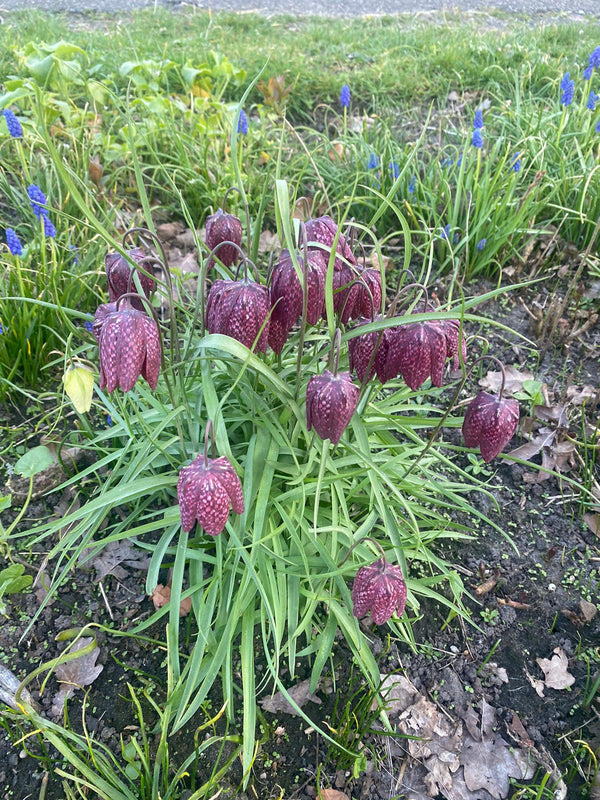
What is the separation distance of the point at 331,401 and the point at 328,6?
5.87 m

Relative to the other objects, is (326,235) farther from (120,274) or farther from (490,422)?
(490,422)

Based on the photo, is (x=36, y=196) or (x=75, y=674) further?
(x=36, y=196)

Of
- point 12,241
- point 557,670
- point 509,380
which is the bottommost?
point 557,670

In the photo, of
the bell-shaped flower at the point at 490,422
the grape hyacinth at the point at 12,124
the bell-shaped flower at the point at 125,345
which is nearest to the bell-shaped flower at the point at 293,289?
the bell-shaped flower at the point at 125,345

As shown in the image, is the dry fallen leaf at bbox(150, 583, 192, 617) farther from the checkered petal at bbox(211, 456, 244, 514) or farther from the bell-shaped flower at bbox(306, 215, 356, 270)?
the bell-shaped flower at bbox(306, 215, 356, 270)

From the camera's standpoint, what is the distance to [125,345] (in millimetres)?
1142

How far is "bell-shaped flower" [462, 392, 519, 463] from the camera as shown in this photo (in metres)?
1.40

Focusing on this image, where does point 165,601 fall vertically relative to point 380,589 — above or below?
below

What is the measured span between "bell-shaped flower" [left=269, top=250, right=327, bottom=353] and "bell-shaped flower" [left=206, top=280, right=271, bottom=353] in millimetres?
33

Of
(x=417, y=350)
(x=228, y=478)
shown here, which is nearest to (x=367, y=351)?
(x=417, y=350)

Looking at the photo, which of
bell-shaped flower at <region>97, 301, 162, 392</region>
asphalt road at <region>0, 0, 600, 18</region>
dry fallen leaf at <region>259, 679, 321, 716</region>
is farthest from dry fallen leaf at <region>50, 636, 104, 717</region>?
asphalt road at <region>0, 0, 600, 18</region>

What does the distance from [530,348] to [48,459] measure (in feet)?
5.83

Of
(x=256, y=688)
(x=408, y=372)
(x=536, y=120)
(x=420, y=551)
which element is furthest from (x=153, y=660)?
(x=536, y=120)

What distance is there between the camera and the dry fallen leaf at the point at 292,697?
5.00 ft
